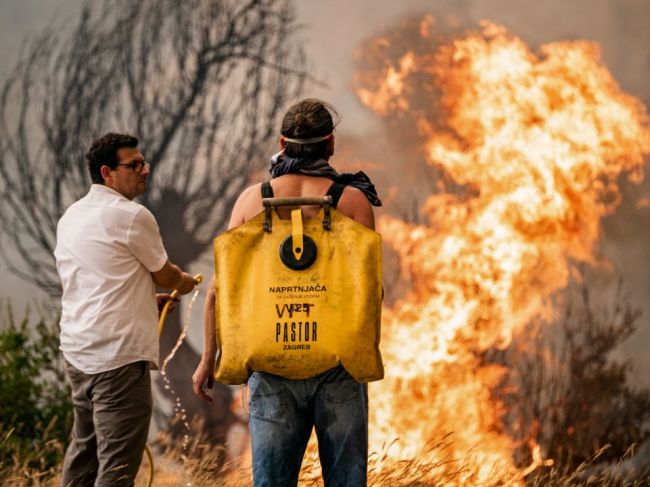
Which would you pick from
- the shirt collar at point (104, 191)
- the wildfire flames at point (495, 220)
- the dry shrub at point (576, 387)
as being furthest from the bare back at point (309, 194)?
the dry shrub at point (576, 387)

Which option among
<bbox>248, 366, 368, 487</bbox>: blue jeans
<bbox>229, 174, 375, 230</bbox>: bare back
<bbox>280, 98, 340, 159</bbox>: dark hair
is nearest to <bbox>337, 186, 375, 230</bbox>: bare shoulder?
<bbox>229, 174, 375, 230</bbox>: bare back

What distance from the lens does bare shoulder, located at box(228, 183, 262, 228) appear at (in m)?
2.72

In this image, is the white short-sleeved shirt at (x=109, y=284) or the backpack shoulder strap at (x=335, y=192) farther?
the white short-sleeved shirt at (x=109, y=284)

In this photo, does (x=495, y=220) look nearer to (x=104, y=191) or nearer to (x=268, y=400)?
(x=104, y=191)

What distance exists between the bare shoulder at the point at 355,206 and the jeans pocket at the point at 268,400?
52 centimetres

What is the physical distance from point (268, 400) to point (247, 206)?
556 mm

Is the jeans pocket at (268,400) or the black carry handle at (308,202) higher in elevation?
the black carry handle at (308,202)

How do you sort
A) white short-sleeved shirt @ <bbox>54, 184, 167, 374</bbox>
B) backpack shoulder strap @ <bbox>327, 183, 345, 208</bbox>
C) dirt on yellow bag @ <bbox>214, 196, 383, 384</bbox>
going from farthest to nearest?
white short-sleeved shirt @ <bbox>54, 184, 167, 374</bbox> < backpack shoulder strap @ <bbox>327, 183, 345, 208</bbox> < dirt on yellow bag @ <bbox>214, 196, 383, 384</bbox>

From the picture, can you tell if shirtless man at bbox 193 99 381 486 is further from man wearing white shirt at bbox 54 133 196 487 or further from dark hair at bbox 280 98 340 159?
man wearing white shirt at bbox 54 133 196 487

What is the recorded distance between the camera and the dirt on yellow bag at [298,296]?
8.36ft

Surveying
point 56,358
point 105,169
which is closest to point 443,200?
point 56,358

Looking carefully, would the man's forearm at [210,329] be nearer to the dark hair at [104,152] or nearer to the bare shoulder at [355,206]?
the bare shoulder at [355,206]

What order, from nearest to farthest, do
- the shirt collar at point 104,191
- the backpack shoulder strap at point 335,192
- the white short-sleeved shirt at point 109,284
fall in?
the backpack shoulder strap at point 335,192 < the white short-sleeved shirt at point 109,284 < the shirt collar at point 104,191

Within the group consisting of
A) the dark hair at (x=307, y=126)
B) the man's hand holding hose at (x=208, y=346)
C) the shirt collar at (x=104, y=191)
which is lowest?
the man's hand holding hose at (x=208, y=346)
